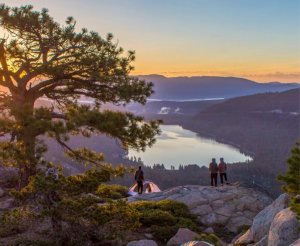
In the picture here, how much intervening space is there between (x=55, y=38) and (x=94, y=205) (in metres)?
8.55

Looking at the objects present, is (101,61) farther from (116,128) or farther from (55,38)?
(116,128)

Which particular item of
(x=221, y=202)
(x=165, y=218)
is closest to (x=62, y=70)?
(x=165, y=218)

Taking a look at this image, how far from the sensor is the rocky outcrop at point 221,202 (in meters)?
20.6

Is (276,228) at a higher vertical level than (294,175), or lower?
lower

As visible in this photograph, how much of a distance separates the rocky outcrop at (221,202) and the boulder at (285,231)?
972 centimetres

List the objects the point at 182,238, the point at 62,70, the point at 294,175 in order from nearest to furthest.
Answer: the point at 294,175 → the point at 182,238 → the point at 62,70

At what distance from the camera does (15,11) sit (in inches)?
712

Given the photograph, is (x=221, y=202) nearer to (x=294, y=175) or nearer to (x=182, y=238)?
(x=182, y=238)

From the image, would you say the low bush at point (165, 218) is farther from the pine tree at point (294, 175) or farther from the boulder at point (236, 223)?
the pine tree at point (294, 175)

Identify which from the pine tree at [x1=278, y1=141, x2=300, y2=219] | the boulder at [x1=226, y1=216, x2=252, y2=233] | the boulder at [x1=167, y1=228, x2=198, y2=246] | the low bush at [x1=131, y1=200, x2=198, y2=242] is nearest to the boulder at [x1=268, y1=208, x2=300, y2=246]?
the pine tree at [x1=278, y1=141, x2=300, y2=219]

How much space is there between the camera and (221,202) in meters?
22.2

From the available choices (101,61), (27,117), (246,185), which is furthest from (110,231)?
(246,185)

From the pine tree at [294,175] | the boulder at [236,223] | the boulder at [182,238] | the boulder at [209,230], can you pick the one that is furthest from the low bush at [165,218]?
the pine tree at [294,175]

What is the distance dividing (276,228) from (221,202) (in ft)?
39.3
